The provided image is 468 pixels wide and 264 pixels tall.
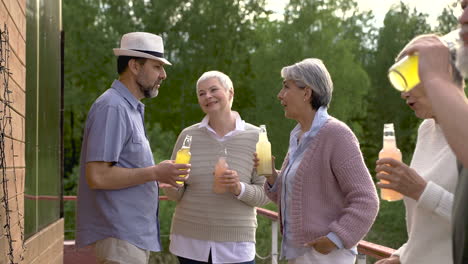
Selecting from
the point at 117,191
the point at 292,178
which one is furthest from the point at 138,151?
the point at 292,178

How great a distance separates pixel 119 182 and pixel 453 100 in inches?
78.6

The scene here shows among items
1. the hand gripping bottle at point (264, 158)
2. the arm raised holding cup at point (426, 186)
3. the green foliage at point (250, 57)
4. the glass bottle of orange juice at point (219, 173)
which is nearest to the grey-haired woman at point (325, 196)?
the hand gripping bottle at point (264, 158)

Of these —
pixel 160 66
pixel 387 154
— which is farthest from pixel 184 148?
pixel 387 154

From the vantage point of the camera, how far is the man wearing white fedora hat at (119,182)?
3.38m

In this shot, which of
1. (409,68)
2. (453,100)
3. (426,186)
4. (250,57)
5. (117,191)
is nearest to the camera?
(453,100)

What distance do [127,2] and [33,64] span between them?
27.2 m

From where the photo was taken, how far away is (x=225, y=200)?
161 inches

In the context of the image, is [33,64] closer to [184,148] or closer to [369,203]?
[184,148]

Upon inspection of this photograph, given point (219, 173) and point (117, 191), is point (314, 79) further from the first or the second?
point (117, 191)

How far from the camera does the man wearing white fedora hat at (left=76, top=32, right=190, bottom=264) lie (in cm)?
338

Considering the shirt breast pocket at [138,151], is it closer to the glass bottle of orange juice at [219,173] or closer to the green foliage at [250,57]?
the glass bottle of orange juice at [219,173]

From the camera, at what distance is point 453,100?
1.58m

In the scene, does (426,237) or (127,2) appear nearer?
(426,237)

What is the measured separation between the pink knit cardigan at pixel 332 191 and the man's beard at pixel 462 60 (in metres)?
1.55
